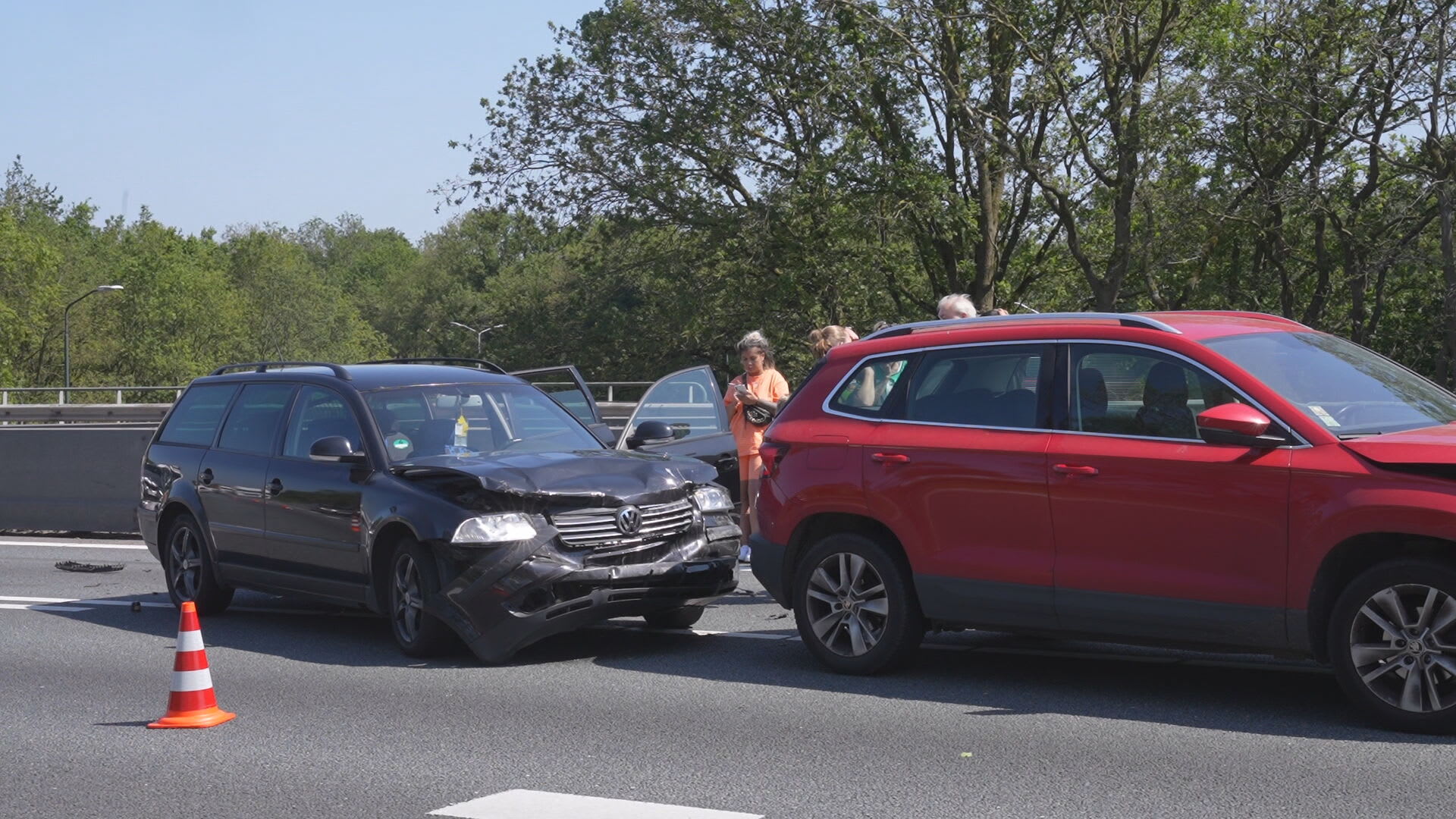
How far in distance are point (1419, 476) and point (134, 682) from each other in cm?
630

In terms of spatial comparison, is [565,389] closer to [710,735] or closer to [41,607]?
[41,607]

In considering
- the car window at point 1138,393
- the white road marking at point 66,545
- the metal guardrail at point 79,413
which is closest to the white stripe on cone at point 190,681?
the car window at point 1138,393

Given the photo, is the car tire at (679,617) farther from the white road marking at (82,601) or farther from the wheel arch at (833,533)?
the white road marking at (82,601)

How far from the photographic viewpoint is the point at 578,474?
874 centimetres

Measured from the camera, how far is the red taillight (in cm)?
832

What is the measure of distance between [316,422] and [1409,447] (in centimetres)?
642

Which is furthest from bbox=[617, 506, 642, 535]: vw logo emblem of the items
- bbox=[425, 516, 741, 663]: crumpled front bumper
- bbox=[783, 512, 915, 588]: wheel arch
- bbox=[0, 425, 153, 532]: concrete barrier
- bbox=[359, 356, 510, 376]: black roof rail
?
bbox=[0, 425, 153, 532]: concrete barrier

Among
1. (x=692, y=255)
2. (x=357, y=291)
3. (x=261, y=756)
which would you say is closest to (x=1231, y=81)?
(x=692, y=255)

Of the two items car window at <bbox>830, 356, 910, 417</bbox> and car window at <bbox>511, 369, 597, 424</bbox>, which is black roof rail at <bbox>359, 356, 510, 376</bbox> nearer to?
car window at <bbox>511, 369, 597, 424</bbox>

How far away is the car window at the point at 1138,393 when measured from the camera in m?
6.87

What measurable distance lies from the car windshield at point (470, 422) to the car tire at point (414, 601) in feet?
2.34

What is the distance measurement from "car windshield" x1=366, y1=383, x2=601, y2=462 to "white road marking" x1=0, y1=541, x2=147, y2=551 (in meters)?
6.91

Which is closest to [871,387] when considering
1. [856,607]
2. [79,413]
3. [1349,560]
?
[856,607]

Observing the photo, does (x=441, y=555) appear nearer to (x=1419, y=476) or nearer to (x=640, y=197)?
(x=1419, y=476)
